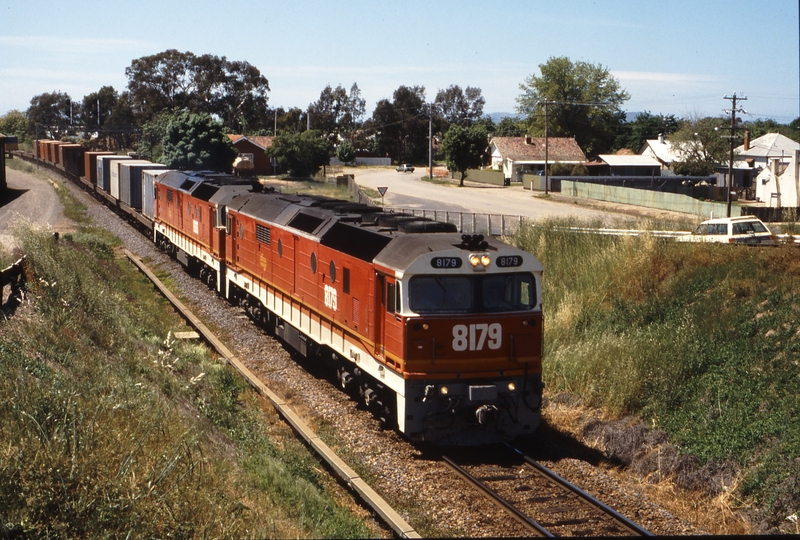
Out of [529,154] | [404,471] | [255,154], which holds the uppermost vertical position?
[529,154]

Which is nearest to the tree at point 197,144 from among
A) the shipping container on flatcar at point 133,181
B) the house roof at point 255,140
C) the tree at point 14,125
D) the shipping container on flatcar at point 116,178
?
the shipping container on flatcar at point 116,178

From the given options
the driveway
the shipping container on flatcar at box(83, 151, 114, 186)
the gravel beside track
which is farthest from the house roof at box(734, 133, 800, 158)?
the gravel beside track

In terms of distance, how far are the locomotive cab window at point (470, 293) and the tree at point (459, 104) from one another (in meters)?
150

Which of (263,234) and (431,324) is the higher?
(263,234)

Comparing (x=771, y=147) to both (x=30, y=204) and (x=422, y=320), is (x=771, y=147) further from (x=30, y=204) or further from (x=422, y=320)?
(x=422, y=320)

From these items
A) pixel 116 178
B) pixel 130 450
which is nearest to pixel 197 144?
pixel 116 178

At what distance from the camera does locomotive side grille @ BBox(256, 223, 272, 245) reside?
65.1 ft

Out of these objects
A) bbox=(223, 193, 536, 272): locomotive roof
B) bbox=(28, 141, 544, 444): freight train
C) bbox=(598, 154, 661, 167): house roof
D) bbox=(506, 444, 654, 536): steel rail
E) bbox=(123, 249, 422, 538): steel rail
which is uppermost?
bbox=(598, 154, 661, 167): house roof

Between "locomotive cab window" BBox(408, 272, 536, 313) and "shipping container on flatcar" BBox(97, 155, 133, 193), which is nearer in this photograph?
"locomotive cab window" BBox(408, 272, 536, 313)

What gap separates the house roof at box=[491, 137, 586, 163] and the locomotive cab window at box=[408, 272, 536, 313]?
73449mm

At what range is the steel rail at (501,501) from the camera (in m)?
10.1

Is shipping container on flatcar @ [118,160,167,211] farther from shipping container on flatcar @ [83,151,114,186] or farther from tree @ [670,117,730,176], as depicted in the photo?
tree @ [670,117,730,176]

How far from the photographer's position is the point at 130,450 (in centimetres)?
895

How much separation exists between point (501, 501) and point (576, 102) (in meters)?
108
